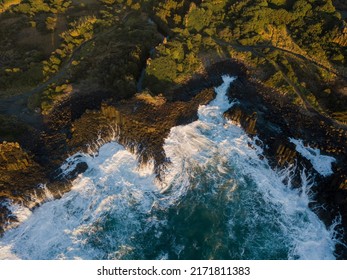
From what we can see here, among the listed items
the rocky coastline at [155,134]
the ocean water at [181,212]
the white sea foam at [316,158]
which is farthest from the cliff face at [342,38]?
the ocean water at [181,212]

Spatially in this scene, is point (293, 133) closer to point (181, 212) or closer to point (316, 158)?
point (316, 158)

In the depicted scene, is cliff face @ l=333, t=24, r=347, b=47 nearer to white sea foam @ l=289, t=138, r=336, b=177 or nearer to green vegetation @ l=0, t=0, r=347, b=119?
green vegetation @ l=0, t=0, r=347, b=119

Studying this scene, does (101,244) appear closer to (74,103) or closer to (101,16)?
(74,103)

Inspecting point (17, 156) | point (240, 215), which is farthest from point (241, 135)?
point (17, 156)

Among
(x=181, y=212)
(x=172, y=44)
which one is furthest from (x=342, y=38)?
(x=181, y=212)

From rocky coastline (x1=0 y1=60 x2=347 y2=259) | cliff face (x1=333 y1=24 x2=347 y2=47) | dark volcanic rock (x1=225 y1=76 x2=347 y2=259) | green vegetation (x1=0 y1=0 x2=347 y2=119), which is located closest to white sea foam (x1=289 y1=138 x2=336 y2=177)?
dark volcanic rock (x1=225 y1=76 x2=347 y2=259)

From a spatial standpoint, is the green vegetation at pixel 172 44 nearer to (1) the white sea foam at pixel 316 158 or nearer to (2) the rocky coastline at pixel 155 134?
(2) the rocky coastline at pixel 155 134
